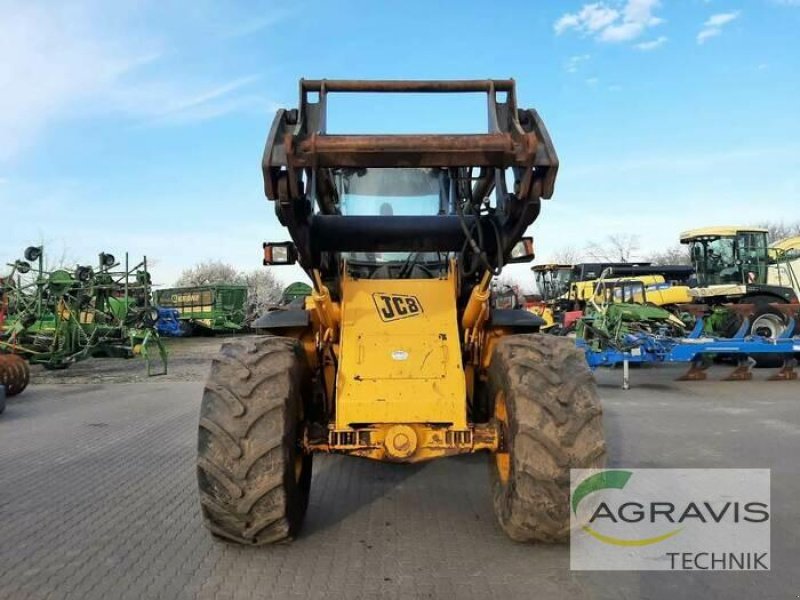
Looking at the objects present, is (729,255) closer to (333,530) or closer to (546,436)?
(546,436)

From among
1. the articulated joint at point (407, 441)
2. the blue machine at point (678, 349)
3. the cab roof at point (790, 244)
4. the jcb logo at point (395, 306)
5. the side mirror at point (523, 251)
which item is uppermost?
the cab roof at point (790, 244)

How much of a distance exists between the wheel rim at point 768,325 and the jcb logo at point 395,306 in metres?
13.3

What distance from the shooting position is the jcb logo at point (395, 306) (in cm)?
452

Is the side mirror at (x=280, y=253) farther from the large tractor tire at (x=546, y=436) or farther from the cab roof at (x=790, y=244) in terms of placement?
the cab roof at (x=790, y=244)

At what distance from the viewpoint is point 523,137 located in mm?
3568

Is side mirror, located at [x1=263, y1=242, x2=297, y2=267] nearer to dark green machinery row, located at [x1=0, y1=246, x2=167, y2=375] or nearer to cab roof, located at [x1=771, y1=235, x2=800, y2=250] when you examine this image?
dark green machinery row, located at [x1=0, y1=246, x2=167, y2=375]

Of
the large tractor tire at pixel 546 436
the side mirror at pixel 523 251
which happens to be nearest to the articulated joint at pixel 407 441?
the large tractor tire at pixel 546 436

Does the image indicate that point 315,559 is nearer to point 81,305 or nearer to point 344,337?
point 344,337

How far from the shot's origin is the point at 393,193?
216 inches

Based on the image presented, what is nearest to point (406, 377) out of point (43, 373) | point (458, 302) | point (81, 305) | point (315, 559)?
point (458, 302)

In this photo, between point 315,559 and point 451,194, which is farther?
point 451,194

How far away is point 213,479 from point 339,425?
825 mm

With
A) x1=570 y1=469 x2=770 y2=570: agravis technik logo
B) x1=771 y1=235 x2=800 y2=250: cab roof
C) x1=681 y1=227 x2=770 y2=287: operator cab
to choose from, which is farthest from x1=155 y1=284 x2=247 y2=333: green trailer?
x1=570 y1=469 x2=770 y2=570: agravis technik logo

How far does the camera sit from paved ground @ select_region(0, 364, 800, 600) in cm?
354
